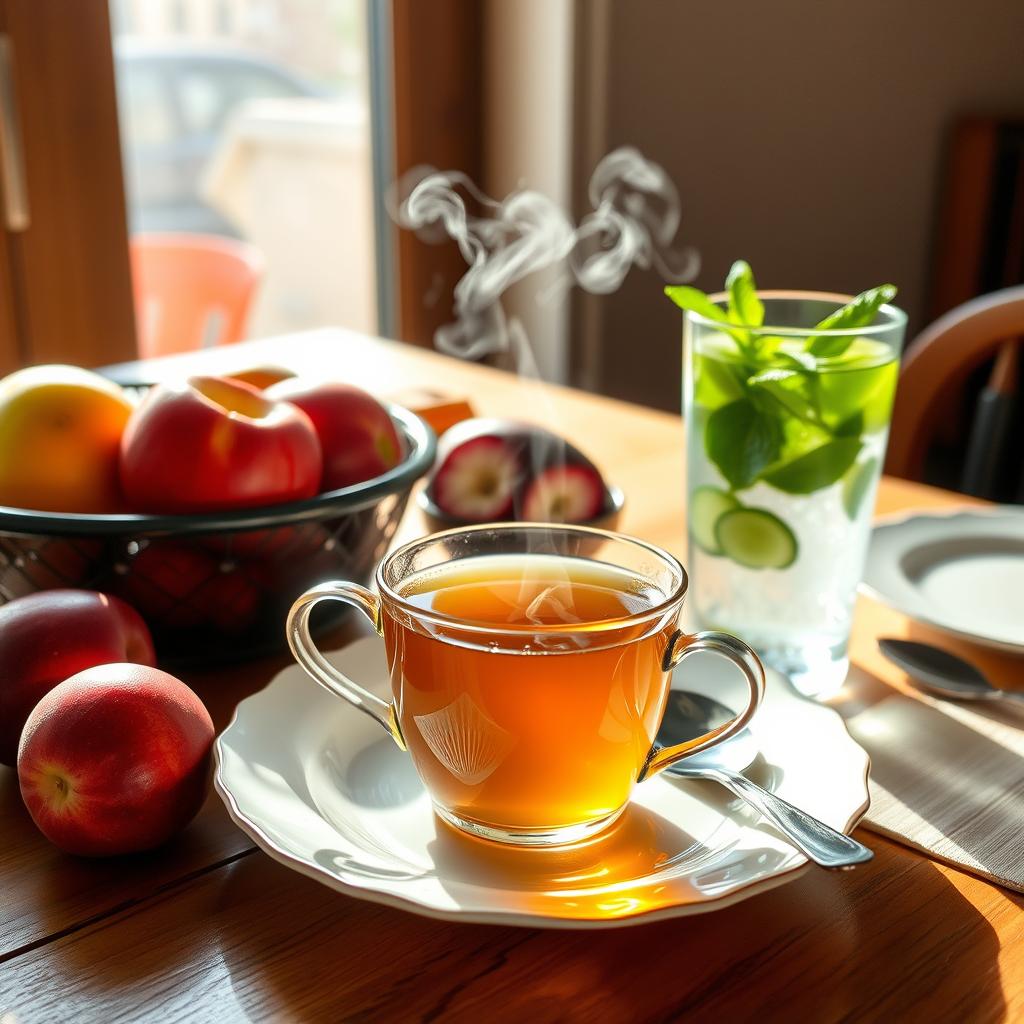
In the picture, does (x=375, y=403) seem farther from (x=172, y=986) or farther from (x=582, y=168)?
(x=582, y=168)

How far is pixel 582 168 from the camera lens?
2.91m

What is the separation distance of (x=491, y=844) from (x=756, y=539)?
0.26 meters

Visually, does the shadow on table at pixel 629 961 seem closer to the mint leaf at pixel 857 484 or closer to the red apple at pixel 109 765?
the red apple at pixel 109 765

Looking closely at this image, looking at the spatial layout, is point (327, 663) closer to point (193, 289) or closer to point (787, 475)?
point (787, 475)

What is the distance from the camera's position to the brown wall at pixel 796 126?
3035 mm

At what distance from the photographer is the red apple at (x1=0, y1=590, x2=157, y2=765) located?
0.54 meters

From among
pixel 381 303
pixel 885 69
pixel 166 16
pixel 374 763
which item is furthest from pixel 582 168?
pixel 374 763

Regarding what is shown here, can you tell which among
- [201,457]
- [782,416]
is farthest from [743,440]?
[201,457]

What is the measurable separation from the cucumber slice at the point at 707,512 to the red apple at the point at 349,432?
0.19m

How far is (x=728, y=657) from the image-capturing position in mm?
504

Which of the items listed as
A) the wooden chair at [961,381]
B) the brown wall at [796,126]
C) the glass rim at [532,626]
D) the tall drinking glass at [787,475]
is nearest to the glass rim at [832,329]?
the tall drinking glass at [787,475]

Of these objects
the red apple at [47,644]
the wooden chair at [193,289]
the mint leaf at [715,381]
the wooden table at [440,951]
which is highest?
the mint leaf at [715,381]

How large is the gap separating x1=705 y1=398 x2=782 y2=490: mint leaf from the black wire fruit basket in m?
0.18

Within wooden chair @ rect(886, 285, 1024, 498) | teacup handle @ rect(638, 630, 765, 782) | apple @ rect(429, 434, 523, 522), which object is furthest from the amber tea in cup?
wooden chair @ rect(886, 285, 1024, 498)
